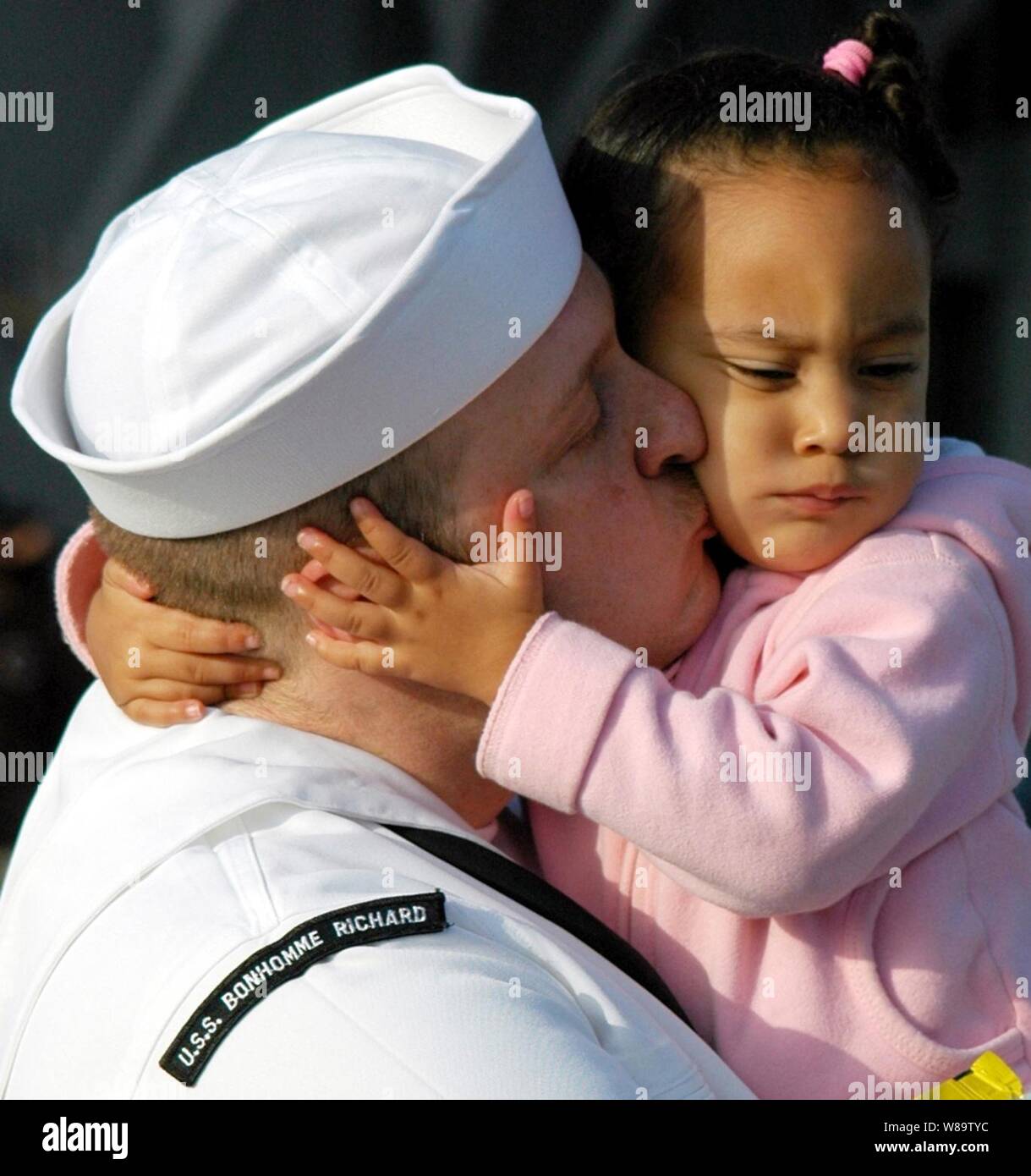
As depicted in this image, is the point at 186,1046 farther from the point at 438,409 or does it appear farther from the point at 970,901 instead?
the point at 970,901

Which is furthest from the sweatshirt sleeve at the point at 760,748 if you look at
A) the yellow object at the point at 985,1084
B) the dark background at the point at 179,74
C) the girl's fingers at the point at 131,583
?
the dark background at the point at 179,74

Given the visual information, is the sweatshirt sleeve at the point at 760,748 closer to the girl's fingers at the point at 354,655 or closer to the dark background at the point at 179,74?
the girl's fingers at the point at 354,655

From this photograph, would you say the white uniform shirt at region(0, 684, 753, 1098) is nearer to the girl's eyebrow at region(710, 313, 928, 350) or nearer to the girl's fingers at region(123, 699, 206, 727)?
the girl's fingers at region(123, 699, 206, 727)

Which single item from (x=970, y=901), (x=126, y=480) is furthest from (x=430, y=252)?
(x=970, y=901)

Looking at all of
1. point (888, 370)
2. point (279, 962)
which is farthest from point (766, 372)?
point (279, 962)

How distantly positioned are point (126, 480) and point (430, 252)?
402mm

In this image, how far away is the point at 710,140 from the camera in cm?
200

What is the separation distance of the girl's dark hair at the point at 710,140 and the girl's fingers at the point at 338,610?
52 cm

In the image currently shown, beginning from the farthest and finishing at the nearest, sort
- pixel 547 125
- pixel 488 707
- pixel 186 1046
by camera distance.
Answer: pixel 547 125, pixel 488 707, pixel 186 1046

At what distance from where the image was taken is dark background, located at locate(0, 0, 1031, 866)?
13.1 feet

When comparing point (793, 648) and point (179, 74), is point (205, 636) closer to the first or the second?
point (793, 648)

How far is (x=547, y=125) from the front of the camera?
4227mm

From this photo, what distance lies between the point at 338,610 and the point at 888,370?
735 mm

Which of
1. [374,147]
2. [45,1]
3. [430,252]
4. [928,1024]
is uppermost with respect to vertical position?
[45,1]
